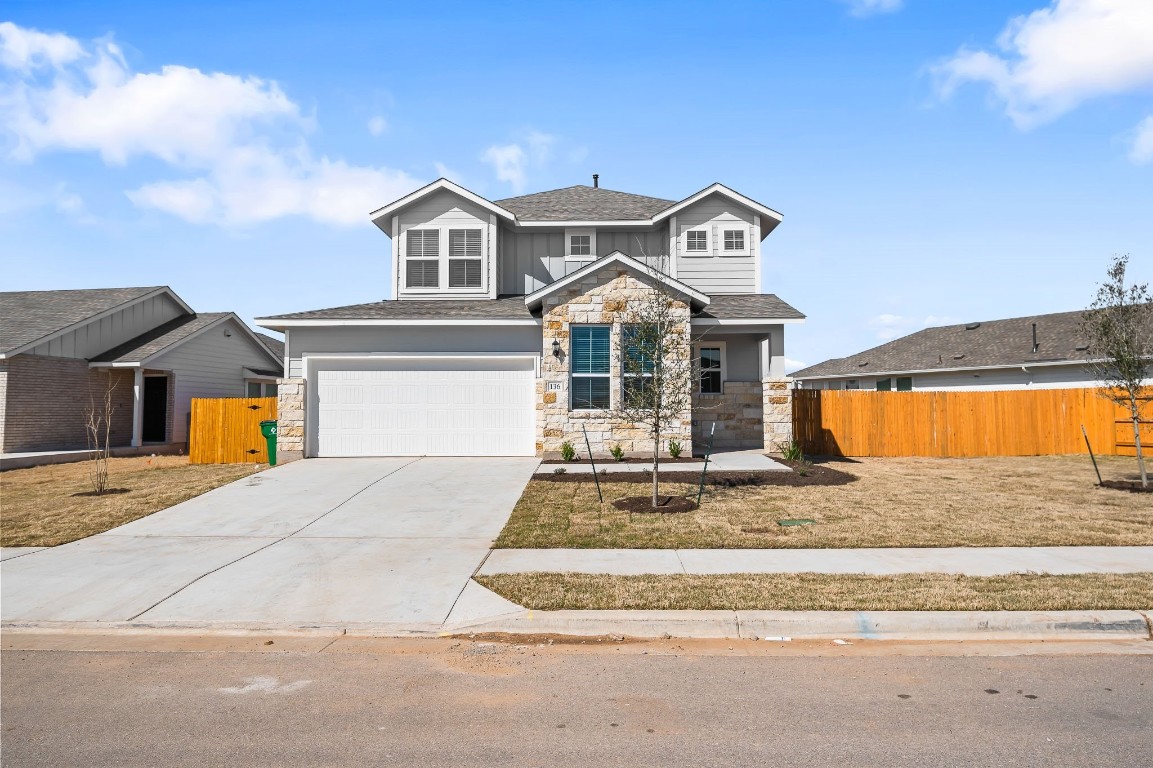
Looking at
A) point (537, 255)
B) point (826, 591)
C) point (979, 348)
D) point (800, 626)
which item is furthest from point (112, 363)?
point (979, 348)

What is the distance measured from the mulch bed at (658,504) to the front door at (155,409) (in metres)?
20.5

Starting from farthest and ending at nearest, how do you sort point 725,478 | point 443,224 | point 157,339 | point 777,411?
1. point 157,339
2. point 443,224
3. point 777,411
4. point 725,478

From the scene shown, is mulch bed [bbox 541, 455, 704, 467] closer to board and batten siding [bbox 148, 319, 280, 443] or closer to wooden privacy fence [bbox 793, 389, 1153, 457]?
wooden privacy fence [bbox 793, 389, 1153, 457]

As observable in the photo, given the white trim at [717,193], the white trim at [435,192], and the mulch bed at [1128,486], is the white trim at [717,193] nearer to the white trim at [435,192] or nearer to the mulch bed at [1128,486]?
the white trim at [435,192]

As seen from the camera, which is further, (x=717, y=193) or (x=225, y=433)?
(x=717, y=193)

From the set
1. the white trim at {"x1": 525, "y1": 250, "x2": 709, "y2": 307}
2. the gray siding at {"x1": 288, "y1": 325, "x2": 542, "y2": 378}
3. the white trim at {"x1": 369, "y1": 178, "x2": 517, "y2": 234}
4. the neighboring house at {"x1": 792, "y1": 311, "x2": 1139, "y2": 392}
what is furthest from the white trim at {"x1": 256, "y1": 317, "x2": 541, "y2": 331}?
the neighboring house at {"x1": 792, "y1": 311, "x2": 1139, "y2": 392}

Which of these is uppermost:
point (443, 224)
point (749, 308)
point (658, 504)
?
point (443, 224)

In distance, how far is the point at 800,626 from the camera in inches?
239

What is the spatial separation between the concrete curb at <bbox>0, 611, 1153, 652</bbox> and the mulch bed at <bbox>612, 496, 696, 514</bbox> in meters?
4.80

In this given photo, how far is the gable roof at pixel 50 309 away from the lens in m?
21.1

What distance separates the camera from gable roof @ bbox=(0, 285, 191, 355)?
21.1m

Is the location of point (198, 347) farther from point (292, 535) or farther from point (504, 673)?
point (504, 673)

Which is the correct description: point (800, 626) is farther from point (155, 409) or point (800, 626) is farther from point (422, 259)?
point (155, 409)

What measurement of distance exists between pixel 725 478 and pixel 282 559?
28.1 ft
